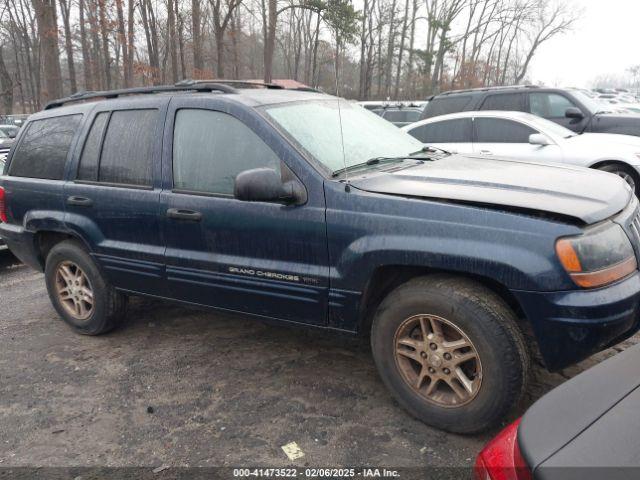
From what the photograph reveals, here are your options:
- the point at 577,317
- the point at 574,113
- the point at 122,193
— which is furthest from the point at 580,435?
the point at 574,113

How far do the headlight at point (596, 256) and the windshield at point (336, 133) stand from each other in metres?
1.33

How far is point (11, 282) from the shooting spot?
19.9 feet

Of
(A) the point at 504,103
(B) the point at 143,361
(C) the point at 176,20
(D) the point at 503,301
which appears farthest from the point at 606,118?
(C) the point at 176,20

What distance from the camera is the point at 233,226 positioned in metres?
3.12

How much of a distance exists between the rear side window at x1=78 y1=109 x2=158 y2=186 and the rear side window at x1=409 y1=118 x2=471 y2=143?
5.31 meters

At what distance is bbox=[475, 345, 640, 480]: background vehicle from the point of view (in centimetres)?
130

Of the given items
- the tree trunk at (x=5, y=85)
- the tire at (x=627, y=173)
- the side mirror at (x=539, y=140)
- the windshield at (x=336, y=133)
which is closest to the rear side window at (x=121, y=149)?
the windshield at (x=336, y=133)

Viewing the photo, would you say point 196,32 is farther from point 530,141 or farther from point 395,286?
point 395,286

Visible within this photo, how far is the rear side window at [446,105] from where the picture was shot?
8.90m

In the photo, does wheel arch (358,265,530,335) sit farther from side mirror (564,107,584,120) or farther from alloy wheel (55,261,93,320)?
side mirror (564,107,584,120)

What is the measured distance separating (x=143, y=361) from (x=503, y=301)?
2.55 meters

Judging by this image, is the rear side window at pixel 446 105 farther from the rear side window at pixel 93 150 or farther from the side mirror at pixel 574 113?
the rear side window at pixel 93 150

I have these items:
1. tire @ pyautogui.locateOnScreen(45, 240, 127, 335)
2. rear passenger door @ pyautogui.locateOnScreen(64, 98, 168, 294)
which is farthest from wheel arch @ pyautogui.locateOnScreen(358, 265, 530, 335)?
tire @ pyautogui.locateOnScreen(45, 240, 127, 335)

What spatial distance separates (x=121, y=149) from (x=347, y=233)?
1.91 meters
